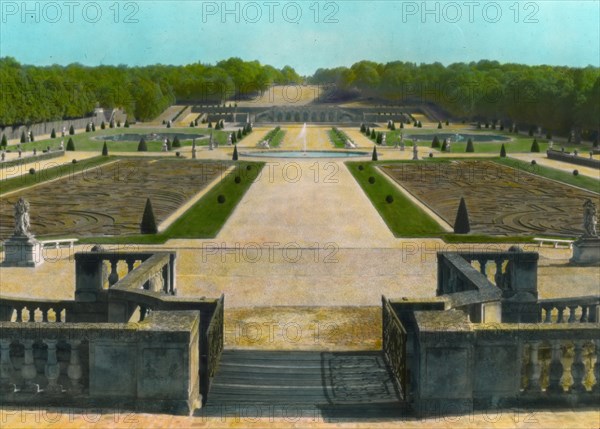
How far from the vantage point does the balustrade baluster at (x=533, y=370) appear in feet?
28.7

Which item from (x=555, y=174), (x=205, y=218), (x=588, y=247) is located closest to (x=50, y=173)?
(x=205, y=218)

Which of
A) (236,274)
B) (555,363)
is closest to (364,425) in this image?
(555,363)

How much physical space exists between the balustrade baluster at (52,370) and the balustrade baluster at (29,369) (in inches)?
6.9

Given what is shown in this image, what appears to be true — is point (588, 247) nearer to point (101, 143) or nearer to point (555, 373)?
point (555, 373)

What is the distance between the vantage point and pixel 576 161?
57.4 m

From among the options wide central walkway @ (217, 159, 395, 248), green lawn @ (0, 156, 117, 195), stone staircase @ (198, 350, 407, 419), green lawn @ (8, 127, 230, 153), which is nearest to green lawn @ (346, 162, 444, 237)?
wide central walkway @ (217, 159, 395, 248)

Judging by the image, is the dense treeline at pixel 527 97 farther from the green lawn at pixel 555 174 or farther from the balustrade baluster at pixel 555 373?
the balustrade baluster at pixel 555 373

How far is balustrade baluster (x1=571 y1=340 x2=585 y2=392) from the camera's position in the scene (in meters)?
8.77

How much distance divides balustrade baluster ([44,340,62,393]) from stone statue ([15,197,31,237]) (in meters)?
14.9

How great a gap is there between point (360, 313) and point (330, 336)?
2.17 m

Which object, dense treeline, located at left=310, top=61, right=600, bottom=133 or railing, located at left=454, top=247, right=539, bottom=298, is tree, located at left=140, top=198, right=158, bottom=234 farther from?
dense treeline, located at left=310, top=61, right=600, bottom=133

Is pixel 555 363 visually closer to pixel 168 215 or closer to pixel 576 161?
pixel 168 215

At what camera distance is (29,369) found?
8906 millimetres

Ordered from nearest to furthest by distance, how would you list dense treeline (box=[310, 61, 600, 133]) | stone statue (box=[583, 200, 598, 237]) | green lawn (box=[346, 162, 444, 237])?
stone statue (box=[583, 200, 598, 237]) < green lawn (box=[346, 162, 444, 237]) < dense treeline (box=[310, 61, 600, 133])
